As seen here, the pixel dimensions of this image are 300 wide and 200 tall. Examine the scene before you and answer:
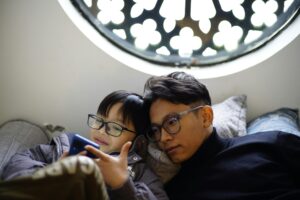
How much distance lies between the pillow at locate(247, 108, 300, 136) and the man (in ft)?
0.49

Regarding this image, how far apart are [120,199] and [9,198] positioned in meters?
0.28

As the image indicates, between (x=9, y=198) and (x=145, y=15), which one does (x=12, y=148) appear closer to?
(x=9, y=198)

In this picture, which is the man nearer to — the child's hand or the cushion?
the child's hand

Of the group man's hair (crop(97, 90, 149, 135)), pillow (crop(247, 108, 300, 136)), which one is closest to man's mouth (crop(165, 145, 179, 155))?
man's hair (crop(97, 90, 149, 135))

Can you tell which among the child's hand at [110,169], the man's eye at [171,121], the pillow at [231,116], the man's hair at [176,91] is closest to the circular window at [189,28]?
the pillow at [231,116]

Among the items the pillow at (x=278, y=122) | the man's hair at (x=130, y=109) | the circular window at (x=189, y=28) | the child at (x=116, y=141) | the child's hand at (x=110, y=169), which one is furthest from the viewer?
the circular window at (x=189, y=28)

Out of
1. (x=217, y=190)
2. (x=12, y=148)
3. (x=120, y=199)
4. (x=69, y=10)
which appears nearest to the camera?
(x=120, y=199)

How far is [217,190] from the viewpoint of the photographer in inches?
39.4

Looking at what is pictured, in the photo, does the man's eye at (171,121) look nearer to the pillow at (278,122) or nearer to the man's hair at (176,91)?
the man's hair at (176,91)

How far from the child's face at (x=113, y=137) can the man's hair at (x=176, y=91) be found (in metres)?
0.09

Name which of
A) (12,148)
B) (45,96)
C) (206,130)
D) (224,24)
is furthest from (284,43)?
(12,148)

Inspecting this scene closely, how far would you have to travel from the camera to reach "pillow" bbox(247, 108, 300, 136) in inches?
48.3

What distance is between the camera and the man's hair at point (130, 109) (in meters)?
1.10

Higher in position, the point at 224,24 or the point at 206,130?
the point at 224,24
